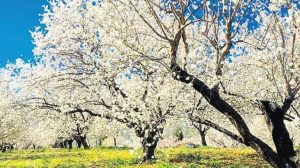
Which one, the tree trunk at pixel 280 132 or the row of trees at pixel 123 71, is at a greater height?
the row of trees at pixel 123 71

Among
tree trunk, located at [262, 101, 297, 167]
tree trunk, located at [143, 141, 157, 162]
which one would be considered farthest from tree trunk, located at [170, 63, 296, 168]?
tree trunk, located at [143, 141, 157, 162]

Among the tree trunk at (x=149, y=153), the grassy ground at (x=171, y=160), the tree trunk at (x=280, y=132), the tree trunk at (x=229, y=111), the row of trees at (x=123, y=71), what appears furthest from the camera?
the tree trunk at (x=149, y=153)

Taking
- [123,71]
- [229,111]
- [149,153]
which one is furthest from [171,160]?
[229,111]

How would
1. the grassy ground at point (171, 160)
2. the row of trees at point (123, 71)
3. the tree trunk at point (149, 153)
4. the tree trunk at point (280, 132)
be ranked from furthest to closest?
the tree trunk at point (149, 153) < the grassy ground at point (171, 160) < the row of trees at point (123, 71) < the tree trunk at point (280, 132)

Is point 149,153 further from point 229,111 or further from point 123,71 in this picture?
point 229,111

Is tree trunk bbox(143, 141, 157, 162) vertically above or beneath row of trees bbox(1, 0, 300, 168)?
beneath

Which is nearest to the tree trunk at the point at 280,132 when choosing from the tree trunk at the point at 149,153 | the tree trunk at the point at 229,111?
the tree trunk at the point at 229,111

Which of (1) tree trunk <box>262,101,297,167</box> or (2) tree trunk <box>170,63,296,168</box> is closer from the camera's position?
(1) tree trunk <box>262,101,297,167</box>

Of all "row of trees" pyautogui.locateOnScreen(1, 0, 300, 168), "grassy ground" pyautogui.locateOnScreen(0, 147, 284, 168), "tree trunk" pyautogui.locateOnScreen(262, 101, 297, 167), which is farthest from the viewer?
"grassy ground" pyautogui.locateOnScreen(0, 147, 284, 168)

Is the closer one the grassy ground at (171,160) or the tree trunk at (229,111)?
the tree trunk at (229,111)

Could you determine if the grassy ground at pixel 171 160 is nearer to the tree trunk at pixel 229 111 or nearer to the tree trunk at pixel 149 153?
the tree trunk at pixel 149 153

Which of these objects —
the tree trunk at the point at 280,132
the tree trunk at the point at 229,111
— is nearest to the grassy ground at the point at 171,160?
the tree trunk at the point at 229,111

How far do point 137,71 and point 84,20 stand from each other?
4.01 metres

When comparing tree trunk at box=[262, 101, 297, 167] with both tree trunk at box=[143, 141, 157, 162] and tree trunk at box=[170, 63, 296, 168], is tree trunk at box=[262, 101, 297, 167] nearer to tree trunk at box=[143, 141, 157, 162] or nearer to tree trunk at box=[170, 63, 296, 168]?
tree trunk at box=[170, 63, 296, 168]
